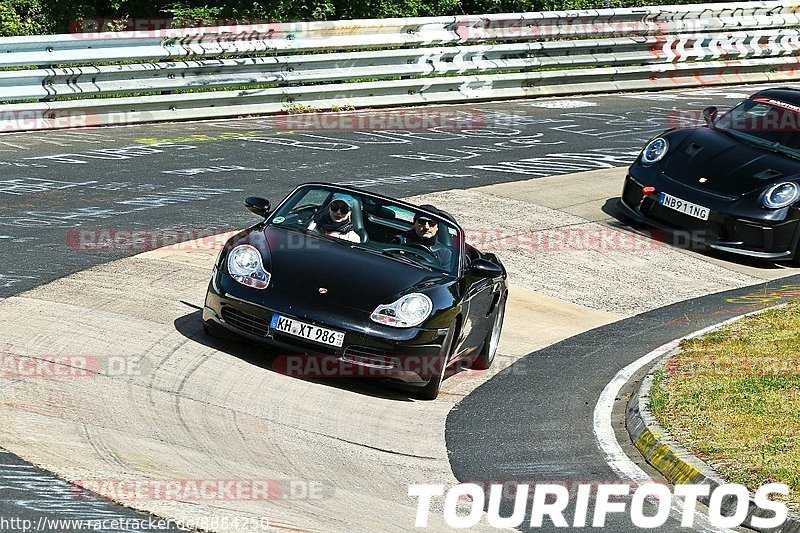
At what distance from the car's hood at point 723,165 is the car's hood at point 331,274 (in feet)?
19.2

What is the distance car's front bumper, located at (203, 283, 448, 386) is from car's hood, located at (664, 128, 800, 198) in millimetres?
6304

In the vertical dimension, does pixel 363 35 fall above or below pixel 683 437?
above

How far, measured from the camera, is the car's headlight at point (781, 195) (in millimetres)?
13895

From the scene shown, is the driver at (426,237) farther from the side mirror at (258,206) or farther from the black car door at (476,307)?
the side mirror at (258,206)

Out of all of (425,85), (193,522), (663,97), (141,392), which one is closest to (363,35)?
(425,85)

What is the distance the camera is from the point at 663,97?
24594 mm

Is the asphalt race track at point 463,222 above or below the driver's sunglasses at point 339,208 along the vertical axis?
below

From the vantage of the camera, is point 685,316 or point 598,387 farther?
point 685,316

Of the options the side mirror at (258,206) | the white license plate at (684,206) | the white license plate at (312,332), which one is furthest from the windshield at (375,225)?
the white license plate at (684,206)

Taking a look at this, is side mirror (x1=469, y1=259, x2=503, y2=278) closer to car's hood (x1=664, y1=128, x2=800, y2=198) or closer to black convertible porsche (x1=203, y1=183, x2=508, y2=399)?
black convertible porsche (x1=203, y1=183, x2=508, y2=399)

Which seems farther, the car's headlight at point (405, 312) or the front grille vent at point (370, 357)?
the car's headlight at point (405, 312)

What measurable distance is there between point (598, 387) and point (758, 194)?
5.03m

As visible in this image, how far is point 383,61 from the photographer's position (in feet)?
67.5

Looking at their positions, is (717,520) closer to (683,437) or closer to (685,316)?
(683,437)
